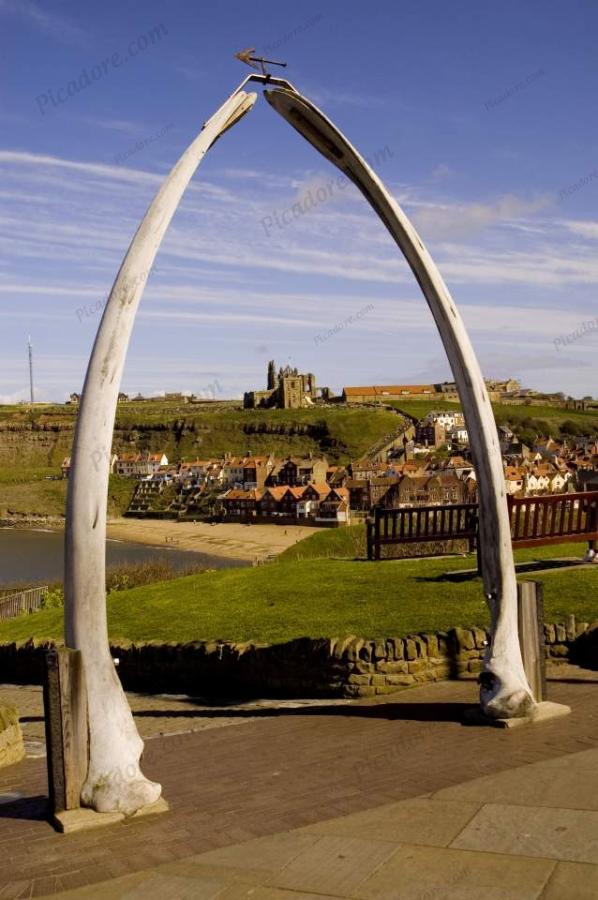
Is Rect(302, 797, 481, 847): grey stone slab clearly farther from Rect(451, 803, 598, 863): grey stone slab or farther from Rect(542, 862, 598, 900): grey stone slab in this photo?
Rect(542, 862, 598, 900): grey stone slab

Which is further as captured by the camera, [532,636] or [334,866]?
[532,636]

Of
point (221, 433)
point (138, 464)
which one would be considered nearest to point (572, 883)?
point (138, 464)

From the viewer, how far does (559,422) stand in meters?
170

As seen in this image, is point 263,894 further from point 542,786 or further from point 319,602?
point 319,602

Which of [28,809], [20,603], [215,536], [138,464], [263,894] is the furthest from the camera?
[138,464]

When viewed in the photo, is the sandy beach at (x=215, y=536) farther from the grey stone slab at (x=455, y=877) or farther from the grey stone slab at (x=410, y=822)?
the grey stone slab at (x=455, y=877)

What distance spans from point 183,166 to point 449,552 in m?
13.1

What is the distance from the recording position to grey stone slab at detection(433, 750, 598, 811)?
6422 millimetres

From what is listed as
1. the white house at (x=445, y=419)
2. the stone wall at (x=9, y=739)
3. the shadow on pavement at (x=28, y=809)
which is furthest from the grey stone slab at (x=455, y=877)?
the white house at (x=445, y=419)

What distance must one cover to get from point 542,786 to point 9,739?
5.64 m

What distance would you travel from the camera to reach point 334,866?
18.2 ft

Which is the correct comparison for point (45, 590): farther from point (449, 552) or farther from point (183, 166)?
point (183, 166)

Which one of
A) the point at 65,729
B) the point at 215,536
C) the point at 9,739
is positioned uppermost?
the point at 65,729

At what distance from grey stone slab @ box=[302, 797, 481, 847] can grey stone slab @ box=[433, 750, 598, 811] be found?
0.20 m
